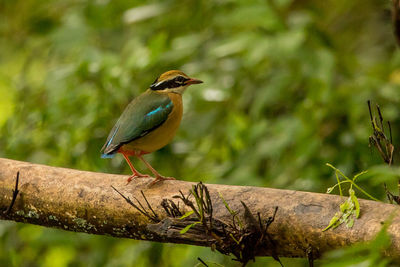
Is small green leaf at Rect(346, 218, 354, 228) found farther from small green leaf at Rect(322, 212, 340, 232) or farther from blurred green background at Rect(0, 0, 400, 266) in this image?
blurred green background at Rect(0, 0, 400, 266)

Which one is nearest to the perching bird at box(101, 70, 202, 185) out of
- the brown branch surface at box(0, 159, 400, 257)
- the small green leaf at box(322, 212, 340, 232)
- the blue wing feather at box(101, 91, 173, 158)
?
the blue wing feather at box(101, 91, 173, 158)

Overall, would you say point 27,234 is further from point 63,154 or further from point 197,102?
point 197,102

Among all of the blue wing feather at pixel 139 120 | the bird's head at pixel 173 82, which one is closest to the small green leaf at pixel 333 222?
the blue wing feather at pixel 139 120

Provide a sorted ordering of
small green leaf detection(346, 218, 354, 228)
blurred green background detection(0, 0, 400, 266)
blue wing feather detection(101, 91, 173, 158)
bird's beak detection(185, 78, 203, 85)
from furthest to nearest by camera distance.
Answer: bird's beak detection(185, 78, 203, 85) → blurred green background detection(0, 0, 400, 266) → blue wing feather detection(101, 91, 173, 158) → small green leaf detection(346, 218, 354, 228)

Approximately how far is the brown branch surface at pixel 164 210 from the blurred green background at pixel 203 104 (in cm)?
109

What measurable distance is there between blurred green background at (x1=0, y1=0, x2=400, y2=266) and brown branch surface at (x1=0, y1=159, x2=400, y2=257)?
42.9 inches

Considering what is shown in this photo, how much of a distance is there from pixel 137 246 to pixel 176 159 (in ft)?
2.81

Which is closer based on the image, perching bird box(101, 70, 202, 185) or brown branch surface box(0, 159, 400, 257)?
brown branch surface box(0, 159, 400, 257)

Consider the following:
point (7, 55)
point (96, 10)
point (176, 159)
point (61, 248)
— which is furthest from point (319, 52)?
point (7, 55)

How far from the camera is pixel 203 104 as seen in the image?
5.04m

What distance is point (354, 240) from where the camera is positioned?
2.31 meters

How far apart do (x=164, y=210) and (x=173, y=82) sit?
1.86 m

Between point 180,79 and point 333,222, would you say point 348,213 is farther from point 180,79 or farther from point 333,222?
point 180,79

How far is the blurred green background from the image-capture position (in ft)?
14.5
